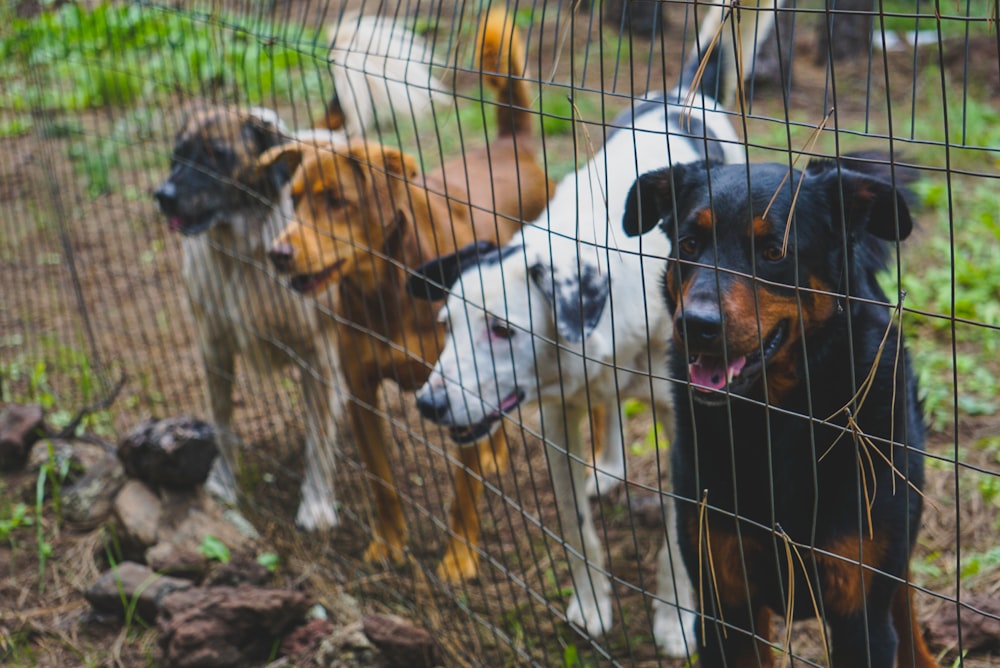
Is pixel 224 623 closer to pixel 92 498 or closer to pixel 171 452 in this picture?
pixel 171 452

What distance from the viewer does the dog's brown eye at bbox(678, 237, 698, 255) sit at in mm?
2195

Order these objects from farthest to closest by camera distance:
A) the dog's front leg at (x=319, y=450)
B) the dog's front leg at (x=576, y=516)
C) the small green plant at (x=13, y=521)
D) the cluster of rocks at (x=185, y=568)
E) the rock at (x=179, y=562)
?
the dog's front leg at (x=319, y=450) < the small green plant at (x=13, y=521) < the rock at (x=179, y=562) < the dog's front leg at (x=576, y=516) < the cluster of rocks at (x=185, y=568)

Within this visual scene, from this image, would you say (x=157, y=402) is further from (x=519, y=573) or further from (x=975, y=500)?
(x=975, y=500)

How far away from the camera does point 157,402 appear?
16.6ft

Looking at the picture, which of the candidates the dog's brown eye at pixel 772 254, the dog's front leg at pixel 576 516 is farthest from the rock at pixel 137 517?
the dog's brown eye at pixel 772 254

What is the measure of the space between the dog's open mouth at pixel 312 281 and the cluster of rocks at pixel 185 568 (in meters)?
0.80

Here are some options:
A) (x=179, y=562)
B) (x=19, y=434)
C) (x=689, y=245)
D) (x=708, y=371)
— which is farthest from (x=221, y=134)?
(x=708, y=371)

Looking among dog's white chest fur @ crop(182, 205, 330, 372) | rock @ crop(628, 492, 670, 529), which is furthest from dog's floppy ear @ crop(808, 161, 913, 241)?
dog's white chest fur @ crop(182, 205, 330, 372)

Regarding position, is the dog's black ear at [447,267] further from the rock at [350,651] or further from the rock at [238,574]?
the rock at [238,574]

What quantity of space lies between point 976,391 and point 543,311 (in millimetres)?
2538

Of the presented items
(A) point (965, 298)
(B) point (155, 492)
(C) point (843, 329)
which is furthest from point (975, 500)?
(B) point (155, 492)

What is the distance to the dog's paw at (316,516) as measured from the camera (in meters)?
4.10

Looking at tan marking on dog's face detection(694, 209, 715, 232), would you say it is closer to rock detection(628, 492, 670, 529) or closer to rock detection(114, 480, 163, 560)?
rock detection(628, 492, 670, 529)

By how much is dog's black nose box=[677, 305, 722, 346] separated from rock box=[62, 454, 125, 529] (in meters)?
2.84
